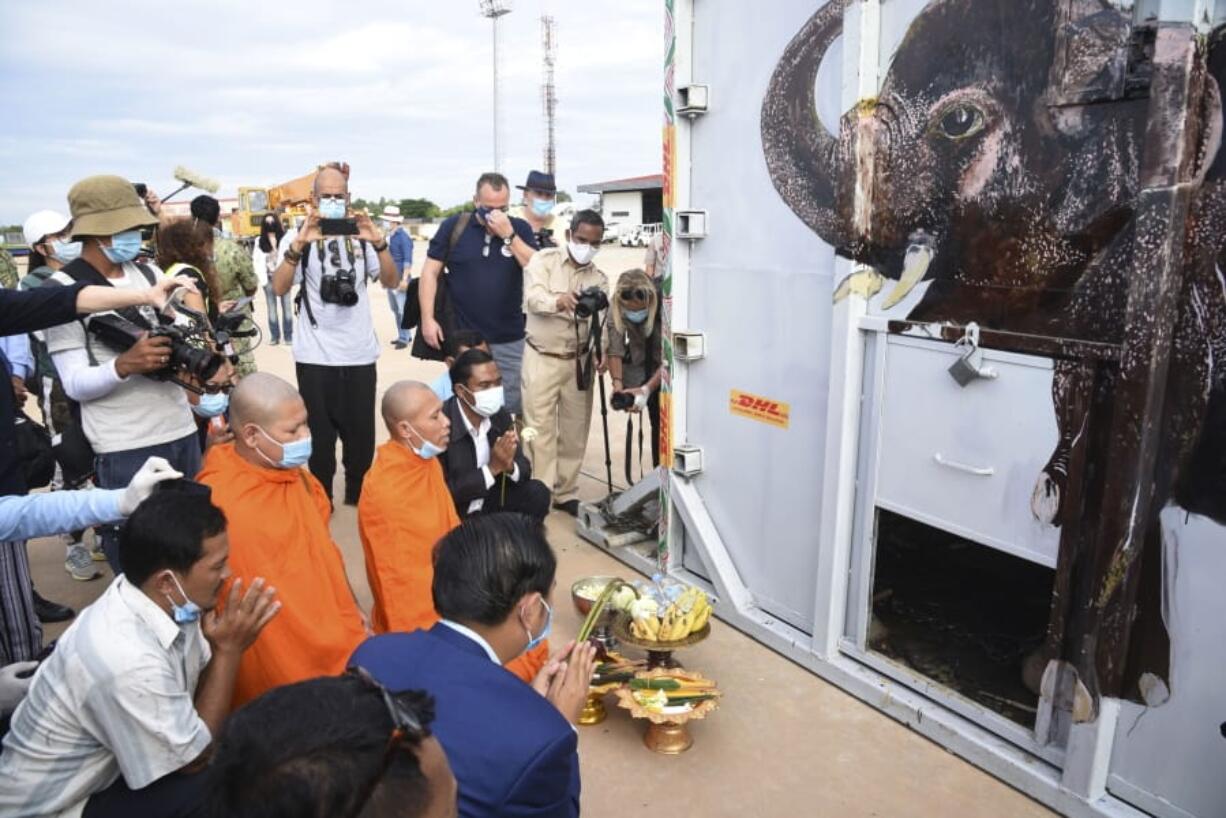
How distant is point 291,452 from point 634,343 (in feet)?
8.75

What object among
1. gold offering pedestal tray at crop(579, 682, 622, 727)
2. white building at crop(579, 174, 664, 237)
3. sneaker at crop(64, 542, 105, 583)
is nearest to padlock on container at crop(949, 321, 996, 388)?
gold offering pedestal tray at crop(579, 682, 622, 727)

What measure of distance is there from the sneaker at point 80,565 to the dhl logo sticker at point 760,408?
3.47 m

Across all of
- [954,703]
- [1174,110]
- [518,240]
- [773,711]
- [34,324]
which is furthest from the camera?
[518,240]

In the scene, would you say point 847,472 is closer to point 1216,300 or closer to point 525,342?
point 1216,300

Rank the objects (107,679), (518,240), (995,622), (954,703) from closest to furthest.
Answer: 1. (107,679)
2. (954,703)
3. (995,622)
4. (518,240)

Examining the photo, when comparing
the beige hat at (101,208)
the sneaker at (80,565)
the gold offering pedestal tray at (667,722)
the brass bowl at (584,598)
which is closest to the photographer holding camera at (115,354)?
the beige hat at (101,208)

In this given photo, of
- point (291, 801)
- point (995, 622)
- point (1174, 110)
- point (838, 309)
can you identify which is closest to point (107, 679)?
point (291, 801)

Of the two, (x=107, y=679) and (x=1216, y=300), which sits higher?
(x=1216, y=300)

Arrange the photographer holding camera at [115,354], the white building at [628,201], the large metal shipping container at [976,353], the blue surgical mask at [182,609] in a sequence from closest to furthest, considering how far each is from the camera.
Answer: the blue surgical mask at [182,609] → the large metal shipping container at [976,353] → the photographer holding camera at [115,354] → the white building at [628,201]

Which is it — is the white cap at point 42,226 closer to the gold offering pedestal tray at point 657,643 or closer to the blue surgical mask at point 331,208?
the blue surgical mask at point 331,208

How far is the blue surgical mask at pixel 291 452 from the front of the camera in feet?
9.57

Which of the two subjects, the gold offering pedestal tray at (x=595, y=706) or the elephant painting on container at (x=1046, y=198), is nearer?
the elephant painting on container at (x=1046, y=198)

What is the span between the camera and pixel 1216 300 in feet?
7.27

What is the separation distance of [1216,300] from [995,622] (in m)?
2.06
